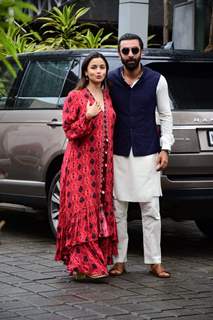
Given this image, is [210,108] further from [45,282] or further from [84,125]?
[45,282]

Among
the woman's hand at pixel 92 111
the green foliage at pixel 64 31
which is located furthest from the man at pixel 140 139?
the green foliage at pixel 64 31

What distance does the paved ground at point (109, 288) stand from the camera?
6172 mm

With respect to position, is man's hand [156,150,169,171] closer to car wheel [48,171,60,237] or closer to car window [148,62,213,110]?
car window [148,62,213,110]

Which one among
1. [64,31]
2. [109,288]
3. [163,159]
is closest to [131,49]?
[163,159]

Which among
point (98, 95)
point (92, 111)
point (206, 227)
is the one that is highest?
point (98, 95)

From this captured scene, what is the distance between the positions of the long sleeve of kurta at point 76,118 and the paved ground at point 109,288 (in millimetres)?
1154

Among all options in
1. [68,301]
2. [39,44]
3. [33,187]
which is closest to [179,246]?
[33,187]

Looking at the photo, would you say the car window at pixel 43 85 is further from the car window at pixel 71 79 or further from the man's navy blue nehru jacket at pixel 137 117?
the man's navy blue nehru jacket at pixel 137 117

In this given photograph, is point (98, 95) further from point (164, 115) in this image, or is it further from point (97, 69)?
point (164, 115)

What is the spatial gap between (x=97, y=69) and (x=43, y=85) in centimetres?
216

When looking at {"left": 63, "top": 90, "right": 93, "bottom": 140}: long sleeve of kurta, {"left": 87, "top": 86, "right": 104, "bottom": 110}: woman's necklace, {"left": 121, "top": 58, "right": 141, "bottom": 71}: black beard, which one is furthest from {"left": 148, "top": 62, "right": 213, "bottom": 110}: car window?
{"left": 63, "top": 90, "right": 93, "bottom": 140}: long sleeve of kurta

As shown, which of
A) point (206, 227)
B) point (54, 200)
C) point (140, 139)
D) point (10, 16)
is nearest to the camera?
point (10, 16)

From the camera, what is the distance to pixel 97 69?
7.37 meters

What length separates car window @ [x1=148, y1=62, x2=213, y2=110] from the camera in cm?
833
